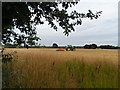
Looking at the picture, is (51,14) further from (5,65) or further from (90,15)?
(5,65)

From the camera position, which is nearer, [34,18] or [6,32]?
[34,18]

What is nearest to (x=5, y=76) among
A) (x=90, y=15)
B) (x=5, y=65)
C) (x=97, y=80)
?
(x=5, y=65)

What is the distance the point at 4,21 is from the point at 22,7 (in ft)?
1.63

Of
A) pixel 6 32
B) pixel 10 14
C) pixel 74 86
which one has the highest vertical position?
pixel 10 14

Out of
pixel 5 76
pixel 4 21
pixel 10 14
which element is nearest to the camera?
pixel 10 14

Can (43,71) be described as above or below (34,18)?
below

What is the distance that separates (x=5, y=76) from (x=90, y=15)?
2.32m

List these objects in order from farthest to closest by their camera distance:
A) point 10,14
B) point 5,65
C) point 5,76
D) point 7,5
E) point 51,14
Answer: point 5,65
point 5,76
point 51,14
point 10,14
point 7,5

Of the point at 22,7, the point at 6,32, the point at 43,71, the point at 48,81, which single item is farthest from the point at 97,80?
the point at 6,32

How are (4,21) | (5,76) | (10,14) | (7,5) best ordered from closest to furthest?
1. (7,5)
2. (10,14)
3. (4,21)
4. (5,76)

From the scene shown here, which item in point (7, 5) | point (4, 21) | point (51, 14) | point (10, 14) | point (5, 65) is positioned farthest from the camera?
point (5, 65)

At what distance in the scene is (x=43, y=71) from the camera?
11.2 ft

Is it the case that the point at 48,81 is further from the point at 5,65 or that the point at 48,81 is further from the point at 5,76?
the point at 5,65

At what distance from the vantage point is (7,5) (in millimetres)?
2348
